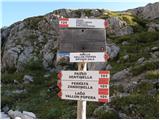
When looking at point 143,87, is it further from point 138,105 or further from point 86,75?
point 86,75

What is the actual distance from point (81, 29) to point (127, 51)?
27.5 meters

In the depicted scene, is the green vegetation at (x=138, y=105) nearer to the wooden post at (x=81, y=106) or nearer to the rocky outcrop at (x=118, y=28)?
the wooden post at (x=81, y=106)

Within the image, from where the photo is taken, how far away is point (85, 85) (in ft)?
33.0

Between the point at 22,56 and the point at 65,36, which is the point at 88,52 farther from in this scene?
the point at 22,56

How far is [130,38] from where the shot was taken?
4372 centimetres

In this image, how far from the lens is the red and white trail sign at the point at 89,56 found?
10.3m

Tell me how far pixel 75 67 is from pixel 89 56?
29.3 metres

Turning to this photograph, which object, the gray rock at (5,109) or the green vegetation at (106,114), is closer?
the green vegetation at (106,114)

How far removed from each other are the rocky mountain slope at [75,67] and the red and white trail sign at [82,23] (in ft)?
28.1

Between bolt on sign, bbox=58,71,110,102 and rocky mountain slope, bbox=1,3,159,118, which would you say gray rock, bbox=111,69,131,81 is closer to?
rocky mountain slope, bbox=1,3,159,118

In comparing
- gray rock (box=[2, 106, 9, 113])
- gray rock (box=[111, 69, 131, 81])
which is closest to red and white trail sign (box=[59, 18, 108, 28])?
gray rock (box=[2, 106, 9, 113])

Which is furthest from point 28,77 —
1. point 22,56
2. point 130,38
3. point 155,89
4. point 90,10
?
point 90,10

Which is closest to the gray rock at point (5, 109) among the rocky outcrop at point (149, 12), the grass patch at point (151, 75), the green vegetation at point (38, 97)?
the green vegetation at point (38, 97)

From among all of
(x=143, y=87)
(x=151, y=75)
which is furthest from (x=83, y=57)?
(x=151, y=75)
